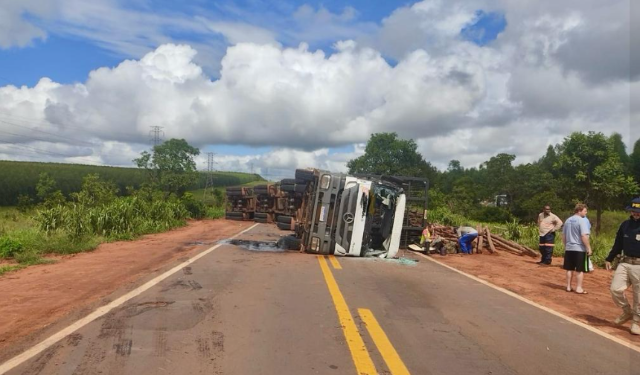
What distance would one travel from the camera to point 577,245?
31.0 ft

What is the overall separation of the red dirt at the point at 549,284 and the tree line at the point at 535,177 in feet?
22.5

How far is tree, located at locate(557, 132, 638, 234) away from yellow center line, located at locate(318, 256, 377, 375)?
85.4 feet

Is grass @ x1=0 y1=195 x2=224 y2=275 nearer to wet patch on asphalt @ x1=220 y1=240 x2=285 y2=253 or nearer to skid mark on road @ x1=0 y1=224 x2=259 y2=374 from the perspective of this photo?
skid mark on road @ x1=0 y1=224 x2=259 y2=374

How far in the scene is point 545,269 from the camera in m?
13.4

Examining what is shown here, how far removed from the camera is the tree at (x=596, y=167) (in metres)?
28.1

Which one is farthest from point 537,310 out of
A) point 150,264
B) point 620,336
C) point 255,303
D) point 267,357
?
point 150,264

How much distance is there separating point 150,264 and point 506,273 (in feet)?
29.1

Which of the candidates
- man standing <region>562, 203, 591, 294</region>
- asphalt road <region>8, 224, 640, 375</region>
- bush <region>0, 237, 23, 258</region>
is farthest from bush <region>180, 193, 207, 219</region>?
man standing <region>562, 203, 591, 294</region>

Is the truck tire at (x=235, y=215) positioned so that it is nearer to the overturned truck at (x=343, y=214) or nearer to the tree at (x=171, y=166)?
the tree at (x=171, y=166)

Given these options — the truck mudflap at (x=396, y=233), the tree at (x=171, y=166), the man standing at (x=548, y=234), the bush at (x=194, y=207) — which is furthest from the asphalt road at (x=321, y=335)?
the tree at (x=171, y=166)

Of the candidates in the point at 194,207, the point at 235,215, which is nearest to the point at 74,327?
the point at 235,215

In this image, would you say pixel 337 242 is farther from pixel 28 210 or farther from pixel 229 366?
pixel 28 210

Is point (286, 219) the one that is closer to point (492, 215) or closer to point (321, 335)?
point (321, 335)

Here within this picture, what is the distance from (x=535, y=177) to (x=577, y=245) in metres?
51.9
